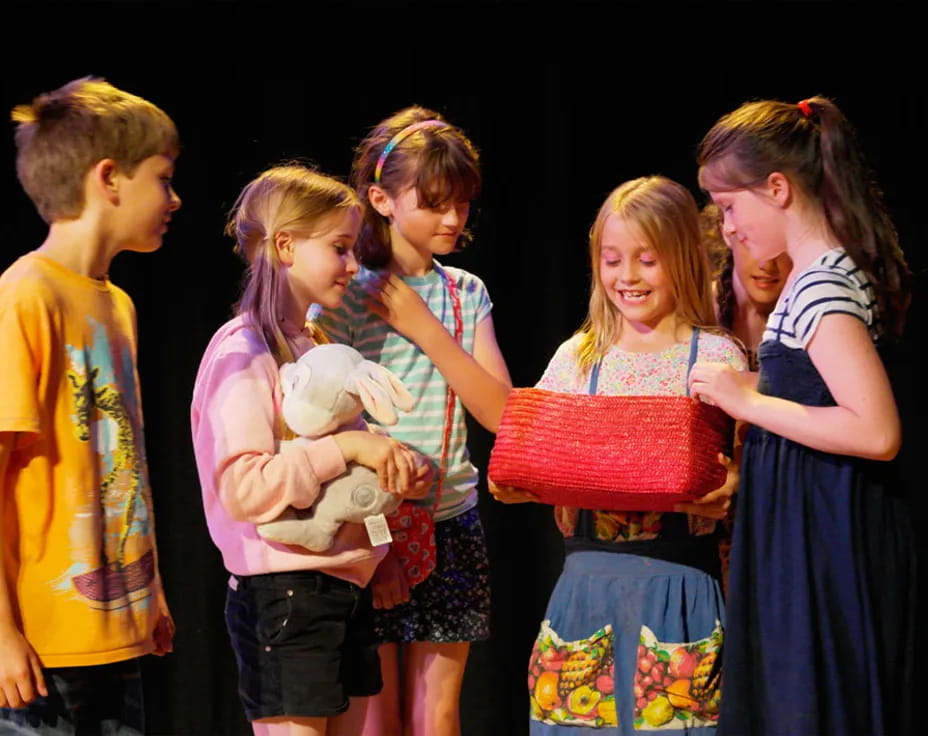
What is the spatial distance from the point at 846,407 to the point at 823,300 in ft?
0.60

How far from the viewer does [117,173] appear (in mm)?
1903

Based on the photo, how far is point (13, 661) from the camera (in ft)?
5.48

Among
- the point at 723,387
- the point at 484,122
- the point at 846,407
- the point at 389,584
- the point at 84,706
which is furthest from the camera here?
the point at 484,122

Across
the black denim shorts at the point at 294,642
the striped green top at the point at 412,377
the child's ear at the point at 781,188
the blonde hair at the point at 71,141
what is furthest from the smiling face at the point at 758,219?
the blonde hair at the point at 71,141

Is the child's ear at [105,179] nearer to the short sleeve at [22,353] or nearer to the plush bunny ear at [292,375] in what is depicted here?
the short sleeve at [22,353]

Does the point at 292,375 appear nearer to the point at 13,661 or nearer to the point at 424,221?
the point at 424,221

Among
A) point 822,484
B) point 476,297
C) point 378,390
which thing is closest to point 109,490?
point 378,390

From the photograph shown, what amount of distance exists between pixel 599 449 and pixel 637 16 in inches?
68.4

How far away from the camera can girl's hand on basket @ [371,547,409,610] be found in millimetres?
2215

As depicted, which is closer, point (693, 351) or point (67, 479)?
point (67, 479)

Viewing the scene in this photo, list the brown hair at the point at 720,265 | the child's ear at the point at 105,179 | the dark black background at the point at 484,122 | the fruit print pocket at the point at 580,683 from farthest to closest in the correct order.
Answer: the dark black background at the point at 484,122
the brown hair at the point at 720,265
the fruit print pocket at the point at 580,683
the child's ear at the point at 105,179

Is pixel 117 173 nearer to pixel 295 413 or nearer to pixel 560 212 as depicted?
pixel 295 413

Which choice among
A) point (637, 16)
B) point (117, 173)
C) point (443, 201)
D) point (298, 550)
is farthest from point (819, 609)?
point (637, 16)

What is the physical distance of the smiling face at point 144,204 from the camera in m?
1.90
